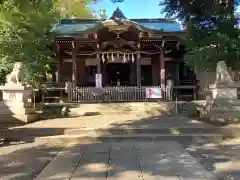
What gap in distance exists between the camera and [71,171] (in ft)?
20.2

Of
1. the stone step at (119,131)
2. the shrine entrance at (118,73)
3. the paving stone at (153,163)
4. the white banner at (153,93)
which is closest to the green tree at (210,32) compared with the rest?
the white banner at (153,93)

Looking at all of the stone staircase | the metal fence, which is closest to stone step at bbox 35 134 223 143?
the stone staircase

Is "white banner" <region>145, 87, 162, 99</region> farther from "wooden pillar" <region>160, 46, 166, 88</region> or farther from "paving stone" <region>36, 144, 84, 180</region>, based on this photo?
"paving stone" <region>36, 144, 84, 180</region>

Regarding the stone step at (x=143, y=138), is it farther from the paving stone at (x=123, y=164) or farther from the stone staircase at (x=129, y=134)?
the paving stone at (x=123, y=164)

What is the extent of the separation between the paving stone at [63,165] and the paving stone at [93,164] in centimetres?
13

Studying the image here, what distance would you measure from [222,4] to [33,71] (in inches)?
373

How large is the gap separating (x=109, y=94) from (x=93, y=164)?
11893 millimetres

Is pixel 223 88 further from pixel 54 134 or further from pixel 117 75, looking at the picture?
pixel 117 75

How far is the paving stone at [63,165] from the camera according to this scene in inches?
231

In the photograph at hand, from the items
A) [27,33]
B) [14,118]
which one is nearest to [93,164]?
[27,33]

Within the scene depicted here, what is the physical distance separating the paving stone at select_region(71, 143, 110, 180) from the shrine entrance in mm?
15440

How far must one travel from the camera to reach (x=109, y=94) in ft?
61.0

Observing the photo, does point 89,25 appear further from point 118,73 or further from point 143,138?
point 143,138

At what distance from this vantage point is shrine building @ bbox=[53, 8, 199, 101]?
764 inches
